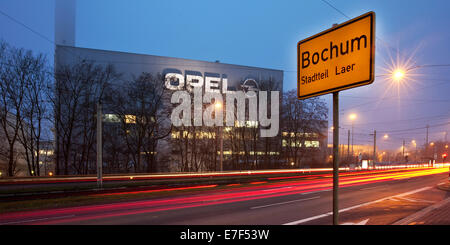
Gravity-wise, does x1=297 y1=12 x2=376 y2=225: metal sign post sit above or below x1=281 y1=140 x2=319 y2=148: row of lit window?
above

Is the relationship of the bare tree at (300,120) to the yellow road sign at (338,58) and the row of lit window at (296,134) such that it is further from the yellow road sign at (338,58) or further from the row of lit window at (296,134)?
the yellow road sign at (338,58)

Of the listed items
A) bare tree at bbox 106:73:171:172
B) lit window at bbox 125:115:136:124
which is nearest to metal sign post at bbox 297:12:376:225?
bare tree at bbox 106:73:171:172

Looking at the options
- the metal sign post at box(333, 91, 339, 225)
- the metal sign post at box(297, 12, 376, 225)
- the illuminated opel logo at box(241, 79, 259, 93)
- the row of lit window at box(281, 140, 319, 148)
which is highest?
the illuminated opel logo at box(241, 79, 259, 93)

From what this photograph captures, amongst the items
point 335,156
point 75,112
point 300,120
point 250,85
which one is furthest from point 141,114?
point 335,156

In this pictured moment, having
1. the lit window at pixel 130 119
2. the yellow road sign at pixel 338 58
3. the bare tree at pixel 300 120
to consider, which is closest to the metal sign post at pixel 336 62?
the yellow road sign at pixel 338 58

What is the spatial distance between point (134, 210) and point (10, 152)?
23.0 meters

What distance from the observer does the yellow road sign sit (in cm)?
248

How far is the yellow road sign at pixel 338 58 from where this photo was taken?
8.13 feet

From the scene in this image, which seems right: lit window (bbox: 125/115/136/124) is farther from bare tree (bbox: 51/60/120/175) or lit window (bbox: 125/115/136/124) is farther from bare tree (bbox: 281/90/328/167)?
bare tree (bbox: 281/90/328/167)

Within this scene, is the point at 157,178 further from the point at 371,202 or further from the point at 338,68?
the point at 338,68

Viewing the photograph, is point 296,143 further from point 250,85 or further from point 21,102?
point 21,102

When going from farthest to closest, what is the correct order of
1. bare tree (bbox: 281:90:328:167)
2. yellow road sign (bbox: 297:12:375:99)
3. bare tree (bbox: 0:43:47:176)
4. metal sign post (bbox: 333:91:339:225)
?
1. bare tree (bbox: 281:90:328:167)
2. bare tree (bbox: 0:43:47:176)
3. metal sign post (bbox: 333:91:339:225)
4. yellow road sign (bbox: 297:12:375:99)
